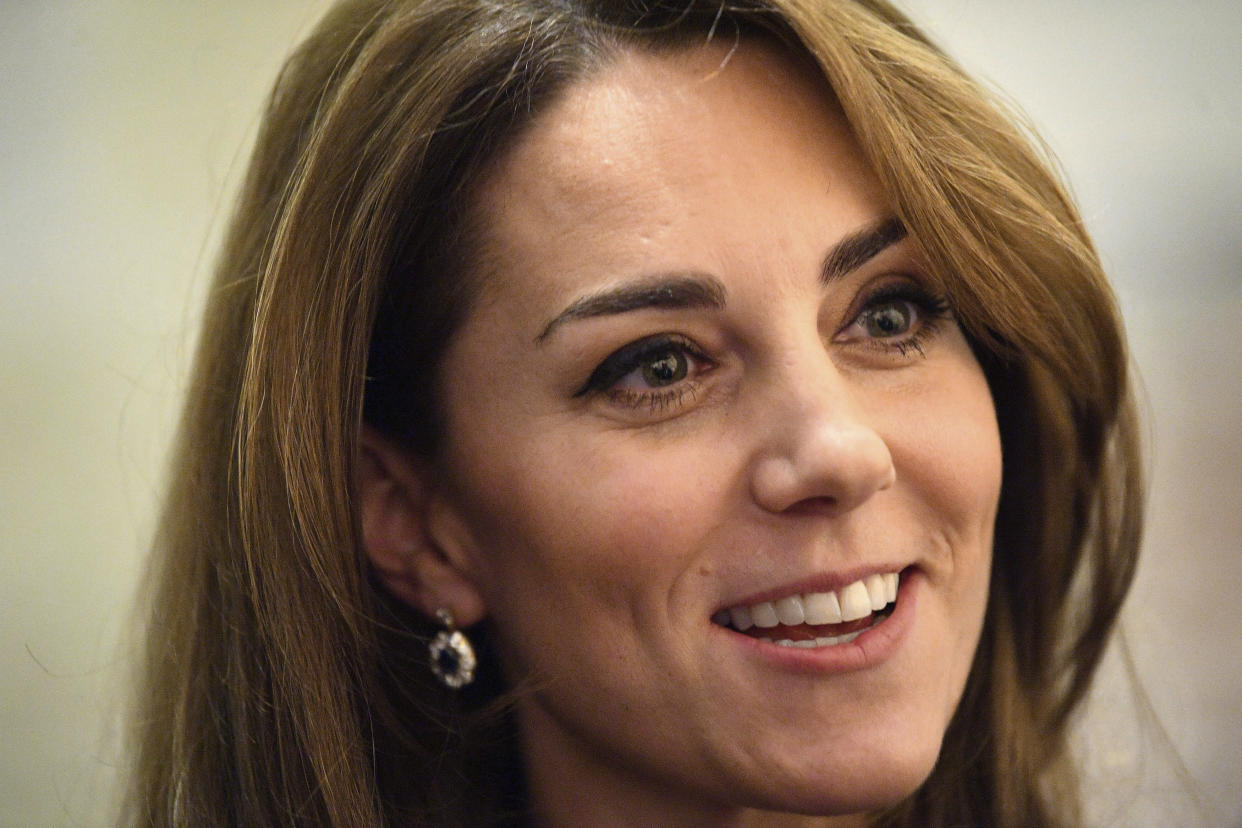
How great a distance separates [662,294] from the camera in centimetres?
116

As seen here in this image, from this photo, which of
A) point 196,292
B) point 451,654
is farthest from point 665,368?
point 196,292

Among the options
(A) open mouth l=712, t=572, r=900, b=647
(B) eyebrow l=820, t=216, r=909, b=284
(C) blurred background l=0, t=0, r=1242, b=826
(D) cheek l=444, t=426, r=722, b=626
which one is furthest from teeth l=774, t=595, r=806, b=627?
(C) blurred background l=0, t=0, r=1242, b=826

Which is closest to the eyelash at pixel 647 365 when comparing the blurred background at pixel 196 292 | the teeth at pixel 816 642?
the teeth at pixel 816 642

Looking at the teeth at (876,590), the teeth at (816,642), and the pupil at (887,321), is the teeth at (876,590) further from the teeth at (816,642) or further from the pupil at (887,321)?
the pupil at (887,321)

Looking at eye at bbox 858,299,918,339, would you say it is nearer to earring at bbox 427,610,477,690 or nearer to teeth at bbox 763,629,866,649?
teeth at bbox 763,629,866,649

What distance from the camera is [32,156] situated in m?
2.21

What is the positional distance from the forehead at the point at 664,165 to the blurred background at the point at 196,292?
917 millimetres

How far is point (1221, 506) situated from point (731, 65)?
1389 mm

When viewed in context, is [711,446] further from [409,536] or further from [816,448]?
[409,536]

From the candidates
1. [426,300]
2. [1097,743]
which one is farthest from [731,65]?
[1097,743]

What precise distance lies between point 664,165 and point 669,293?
0.45 ft

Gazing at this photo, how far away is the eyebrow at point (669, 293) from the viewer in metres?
1.16

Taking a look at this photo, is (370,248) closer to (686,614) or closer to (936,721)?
(686,614)

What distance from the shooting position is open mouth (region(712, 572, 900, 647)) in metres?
→ 1.16
